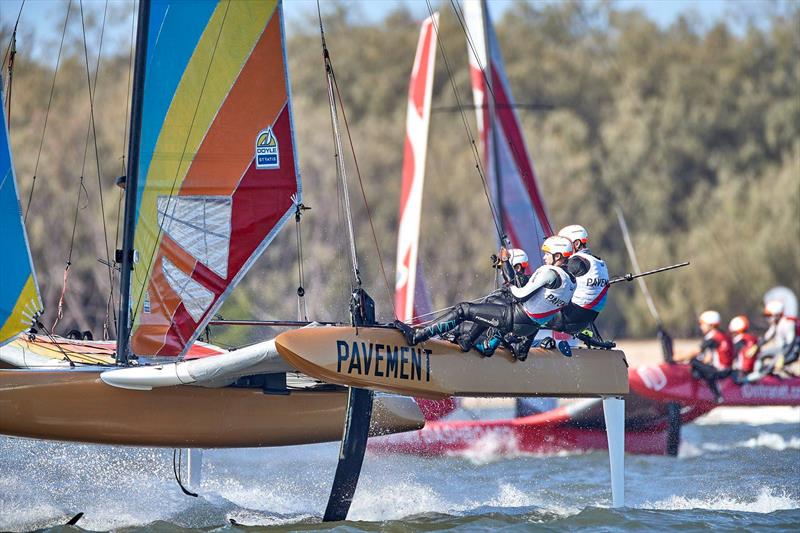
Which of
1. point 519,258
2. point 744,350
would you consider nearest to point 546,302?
point 519,258

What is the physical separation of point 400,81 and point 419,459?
1848 cm

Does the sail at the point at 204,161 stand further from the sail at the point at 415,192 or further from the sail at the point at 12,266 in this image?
the sail at the point at 415,192

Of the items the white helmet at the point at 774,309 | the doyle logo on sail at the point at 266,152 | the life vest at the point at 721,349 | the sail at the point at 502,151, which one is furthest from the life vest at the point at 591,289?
the white helmet at the point at 774,309

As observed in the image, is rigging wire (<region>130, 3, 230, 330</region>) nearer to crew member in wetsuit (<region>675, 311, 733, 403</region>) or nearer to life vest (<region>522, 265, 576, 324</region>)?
life vest (<region>522, 265, 576, 324</region>)

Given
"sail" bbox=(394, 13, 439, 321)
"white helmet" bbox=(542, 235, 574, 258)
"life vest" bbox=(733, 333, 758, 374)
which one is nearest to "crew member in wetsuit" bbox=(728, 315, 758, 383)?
"life vest" bbox=(733, 333, 758, 374)

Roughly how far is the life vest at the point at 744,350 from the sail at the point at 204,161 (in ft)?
23.9

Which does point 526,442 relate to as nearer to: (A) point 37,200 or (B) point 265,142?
(B) point 265,142

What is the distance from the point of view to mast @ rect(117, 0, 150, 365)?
8406 mm

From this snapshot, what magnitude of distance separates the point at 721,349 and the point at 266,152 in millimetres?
7013

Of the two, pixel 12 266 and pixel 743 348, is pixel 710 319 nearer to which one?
pixel 743 348

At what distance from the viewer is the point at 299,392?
8.91 m

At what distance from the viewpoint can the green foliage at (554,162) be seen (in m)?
23.7

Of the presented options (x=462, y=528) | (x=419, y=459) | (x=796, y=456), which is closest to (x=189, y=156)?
(x=462, y=528)

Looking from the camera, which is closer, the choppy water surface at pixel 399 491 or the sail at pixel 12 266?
the sail at pixel 12 266
